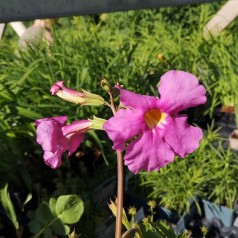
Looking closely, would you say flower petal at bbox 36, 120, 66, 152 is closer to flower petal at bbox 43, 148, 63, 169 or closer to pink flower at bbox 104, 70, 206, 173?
flower petal at bbox 43, 148, 63, 169

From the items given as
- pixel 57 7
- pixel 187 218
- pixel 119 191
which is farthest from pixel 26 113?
pixel 119 191

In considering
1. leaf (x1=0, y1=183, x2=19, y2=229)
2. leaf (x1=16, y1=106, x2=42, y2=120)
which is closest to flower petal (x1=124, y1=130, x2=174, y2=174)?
leaf (x1=0, y1=183, x2=19, y2=229)

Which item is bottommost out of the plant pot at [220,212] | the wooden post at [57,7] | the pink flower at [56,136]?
the plant pot at [220,212]

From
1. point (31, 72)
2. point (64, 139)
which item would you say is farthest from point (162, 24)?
point (64, 139)

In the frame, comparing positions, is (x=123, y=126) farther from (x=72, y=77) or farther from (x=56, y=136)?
(x=72, y=77)

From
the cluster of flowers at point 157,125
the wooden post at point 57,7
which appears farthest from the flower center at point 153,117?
the wooden post at point 57,7

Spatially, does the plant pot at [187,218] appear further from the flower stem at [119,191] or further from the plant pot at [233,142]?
the flower stem at [119,191]
